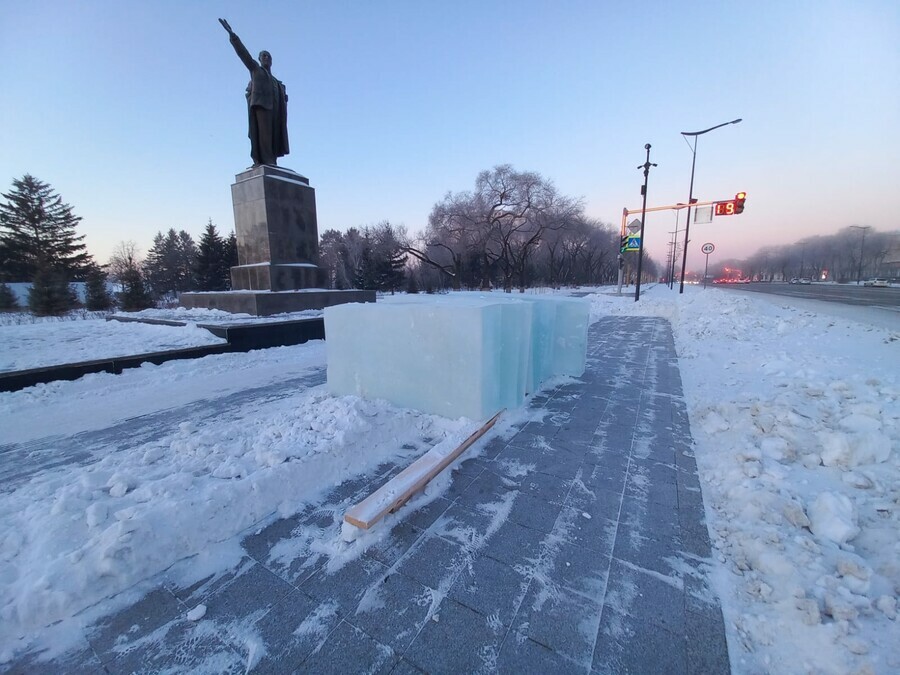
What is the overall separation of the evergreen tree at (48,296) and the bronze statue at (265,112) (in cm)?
1654

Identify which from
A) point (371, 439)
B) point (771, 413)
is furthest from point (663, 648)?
point (771, 413)

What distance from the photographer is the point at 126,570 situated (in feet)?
6.45

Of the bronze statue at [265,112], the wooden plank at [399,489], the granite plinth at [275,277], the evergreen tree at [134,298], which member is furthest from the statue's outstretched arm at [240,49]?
the evergreen tree at [134,298]

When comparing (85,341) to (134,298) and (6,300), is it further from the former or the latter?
(6,300)

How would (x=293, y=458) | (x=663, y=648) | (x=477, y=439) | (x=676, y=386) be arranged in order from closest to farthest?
(x=663, y=648)
(x=293, y=458)
(x=477, y=439)
(x=676, y=386)

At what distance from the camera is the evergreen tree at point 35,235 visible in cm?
2833

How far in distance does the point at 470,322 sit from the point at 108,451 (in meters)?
3.76

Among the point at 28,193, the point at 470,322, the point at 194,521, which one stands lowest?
the point at 194,521

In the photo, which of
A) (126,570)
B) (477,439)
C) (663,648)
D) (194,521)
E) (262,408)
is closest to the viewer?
(663,648)

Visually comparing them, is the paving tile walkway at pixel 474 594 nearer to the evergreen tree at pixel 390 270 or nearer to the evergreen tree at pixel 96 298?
the evergreen tree at pixel 96 298

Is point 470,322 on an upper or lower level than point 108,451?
upper

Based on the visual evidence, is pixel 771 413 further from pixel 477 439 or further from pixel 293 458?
pixel 293 458

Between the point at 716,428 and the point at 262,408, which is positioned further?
the point at 262,408

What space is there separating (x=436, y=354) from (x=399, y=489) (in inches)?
65.1
